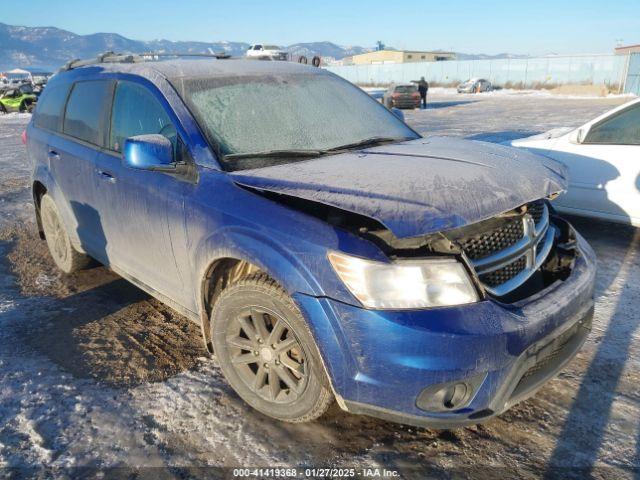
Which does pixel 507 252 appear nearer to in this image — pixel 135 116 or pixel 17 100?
pixel 135 116

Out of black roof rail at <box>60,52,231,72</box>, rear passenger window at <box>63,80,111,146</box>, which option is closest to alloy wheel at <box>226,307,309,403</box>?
rear passenger window at <box>63,80,111,146</box>

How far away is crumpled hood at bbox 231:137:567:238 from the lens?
194 cm

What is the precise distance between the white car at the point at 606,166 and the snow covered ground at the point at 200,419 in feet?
4.04

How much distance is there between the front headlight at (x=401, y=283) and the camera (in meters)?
1.93

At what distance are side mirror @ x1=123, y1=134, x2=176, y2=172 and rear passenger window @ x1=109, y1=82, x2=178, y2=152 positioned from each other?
167mm

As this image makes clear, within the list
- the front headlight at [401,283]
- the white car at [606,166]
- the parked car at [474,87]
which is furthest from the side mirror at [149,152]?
the parked car at [474,87]

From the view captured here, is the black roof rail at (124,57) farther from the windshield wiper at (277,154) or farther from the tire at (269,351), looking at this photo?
the tire at (269,351)

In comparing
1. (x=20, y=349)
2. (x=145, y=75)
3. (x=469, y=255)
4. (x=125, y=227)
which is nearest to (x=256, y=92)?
(x=145, y=75)

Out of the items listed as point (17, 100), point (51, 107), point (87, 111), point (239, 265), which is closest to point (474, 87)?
point (17, 100)

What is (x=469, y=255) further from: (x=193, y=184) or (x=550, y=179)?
(x=193, y=184)

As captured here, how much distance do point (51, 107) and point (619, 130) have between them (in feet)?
17.1

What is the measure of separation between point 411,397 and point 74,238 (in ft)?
10.4

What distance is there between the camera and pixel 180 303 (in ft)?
9.57

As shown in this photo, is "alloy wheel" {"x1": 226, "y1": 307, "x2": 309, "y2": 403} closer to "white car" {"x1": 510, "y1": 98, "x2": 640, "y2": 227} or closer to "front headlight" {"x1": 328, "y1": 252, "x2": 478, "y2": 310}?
"front headlight" {"x1": 328, "y1": 252, "x2": 478, "y2": 310}
